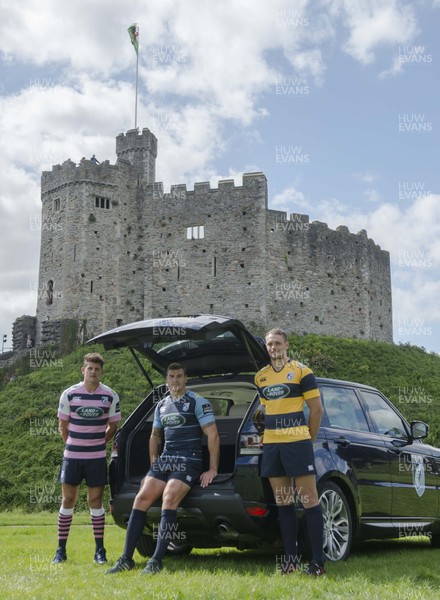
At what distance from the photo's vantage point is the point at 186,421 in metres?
6.85

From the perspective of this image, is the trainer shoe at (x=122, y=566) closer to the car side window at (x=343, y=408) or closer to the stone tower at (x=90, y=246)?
the car side window at (x=343, y=408)

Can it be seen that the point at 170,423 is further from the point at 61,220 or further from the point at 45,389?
the point at 61,220

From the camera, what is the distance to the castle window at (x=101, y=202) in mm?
38781

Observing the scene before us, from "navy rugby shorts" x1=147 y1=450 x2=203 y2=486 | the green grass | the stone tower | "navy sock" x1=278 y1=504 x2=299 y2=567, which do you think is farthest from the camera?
the stone tower

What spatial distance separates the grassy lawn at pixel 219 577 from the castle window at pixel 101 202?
3175cm

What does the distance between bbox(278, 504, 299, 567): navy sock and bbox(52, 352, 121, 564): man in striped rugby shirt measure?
2.08 m

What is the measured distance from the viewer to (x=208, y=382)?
25.5ft

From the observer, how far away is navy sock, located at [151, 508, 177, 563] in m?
6.15

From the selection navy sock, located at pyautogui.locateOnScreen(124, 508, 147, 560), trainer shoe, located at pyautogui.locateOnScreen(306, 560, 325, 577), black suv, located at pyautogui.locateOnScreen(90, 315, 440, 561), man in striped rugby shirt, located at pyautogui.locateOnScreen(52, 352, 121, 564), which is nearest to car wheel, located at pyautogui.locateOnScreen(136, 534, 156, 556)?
black suv, located at pyautogui.locateOnScreen(90, 315, 440, 561)

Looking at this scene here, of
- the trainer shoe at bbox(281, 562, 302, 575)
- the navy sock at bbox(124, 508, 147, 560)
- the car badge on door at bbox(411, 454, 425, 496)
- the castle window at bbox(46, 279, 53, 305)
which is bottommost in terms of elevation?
the trainer shoe at bbox(281, 562, 302, 575)

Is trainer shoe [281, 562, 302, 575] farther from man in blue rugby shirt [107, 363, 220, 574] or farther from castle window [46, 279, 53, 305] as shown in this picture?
castle window [46, 279, 53, 305]

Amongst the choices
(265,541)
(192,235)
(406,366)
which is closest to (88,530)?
(265,541)

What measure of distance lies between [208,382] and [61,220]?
32746mm

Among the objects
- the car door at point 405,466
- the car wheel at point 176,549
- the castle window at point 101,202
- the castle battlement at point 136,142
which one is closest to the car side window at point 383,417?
the car door at point 405,466
